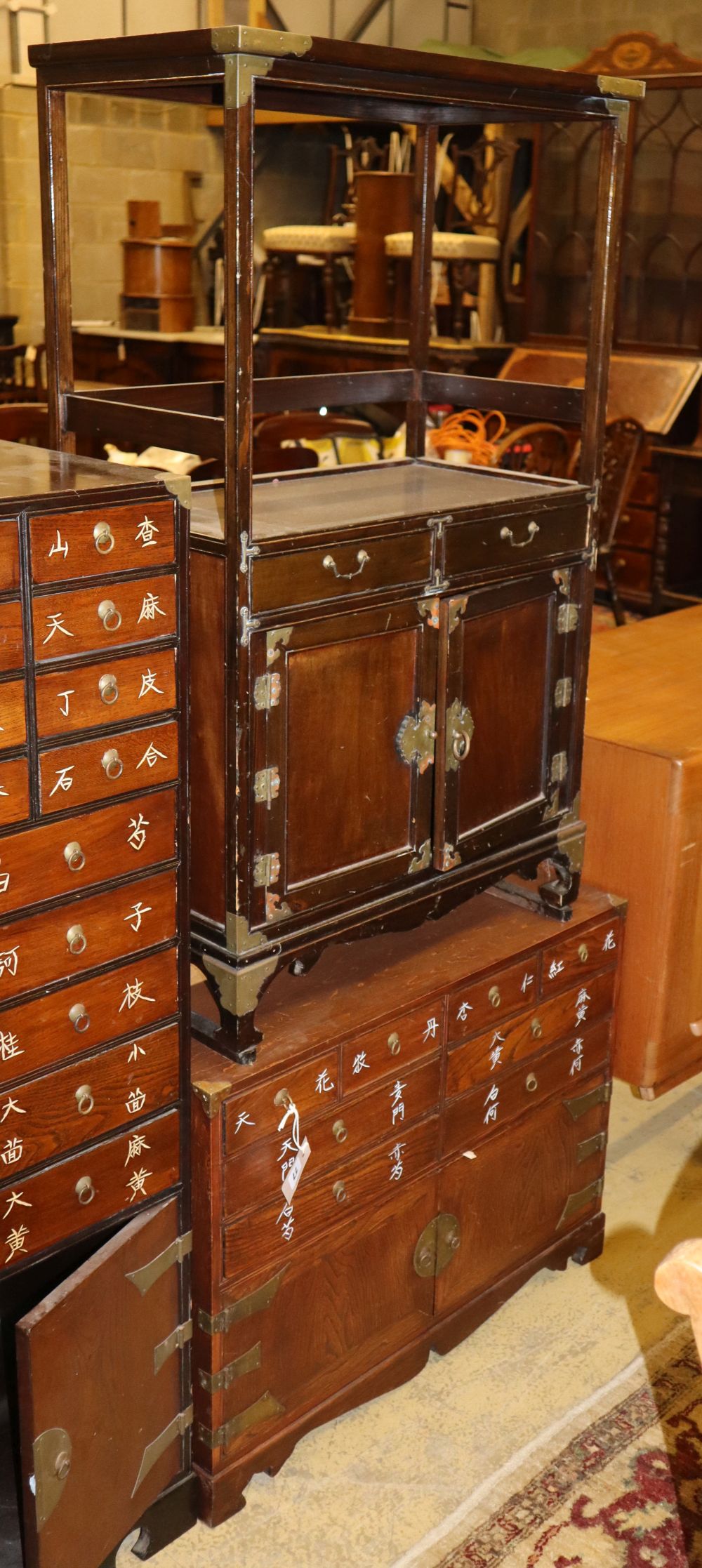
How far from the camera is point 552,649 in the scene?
236 centimetres

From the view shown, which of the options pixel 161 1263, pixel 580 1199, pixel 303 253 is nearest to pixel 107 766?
pixel 161 1263

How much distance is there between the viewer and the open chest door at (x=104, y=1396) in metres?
1.66

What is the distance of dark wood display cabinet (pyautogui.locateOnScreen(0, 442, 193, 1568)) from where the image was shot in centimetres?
161

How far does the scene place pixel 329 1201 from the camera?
216 centimetres

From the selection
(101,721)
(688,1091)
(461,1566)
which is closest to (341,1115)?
(461,1566)

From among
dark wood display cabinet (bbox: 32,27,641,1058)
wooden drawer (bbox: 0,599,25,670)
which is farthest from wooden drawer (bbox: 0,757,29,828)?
dark wood display cabinet (bbox: 32,27,641,1058)

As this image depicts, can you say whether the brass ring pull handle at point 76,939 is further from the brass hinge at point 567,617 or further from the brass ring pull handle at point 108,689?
the brass hinge at point 567,617

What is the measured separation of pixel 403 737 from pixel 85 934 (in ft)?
1.92

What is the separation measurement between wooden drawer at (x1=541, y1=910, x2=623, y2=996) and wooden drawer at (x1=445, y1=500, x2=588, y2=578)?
661 millimetres

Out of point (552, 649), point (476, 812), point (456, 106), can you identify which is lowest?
point (476, 812)

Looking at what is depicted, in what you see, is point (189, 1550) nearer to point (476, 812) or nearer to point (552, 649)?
point (476, 812)

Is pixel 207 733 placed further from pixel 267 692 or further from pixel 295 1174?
pixel 295 1174

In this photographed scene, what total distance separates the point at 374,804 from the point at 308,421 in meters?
3.15

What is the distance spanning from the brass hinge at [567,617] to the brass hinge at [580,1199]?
1.02 metres
